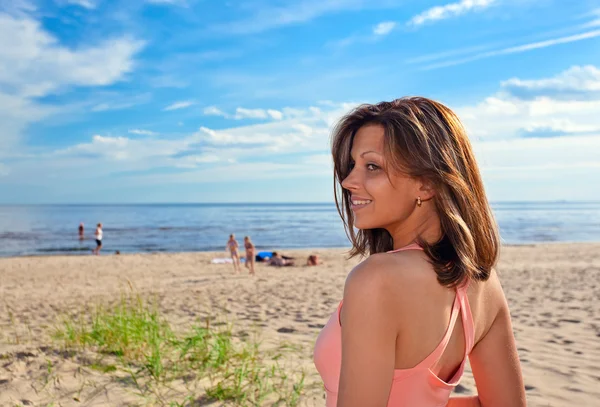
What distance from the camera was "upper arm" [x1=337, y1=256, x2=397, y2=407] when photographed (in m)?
1.19

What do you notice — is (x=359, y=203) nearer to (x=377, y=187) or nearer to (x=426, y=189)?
(x=377, y=187)

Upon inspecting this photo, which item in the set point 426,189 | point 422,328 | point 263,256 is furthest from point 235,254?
point 422,328

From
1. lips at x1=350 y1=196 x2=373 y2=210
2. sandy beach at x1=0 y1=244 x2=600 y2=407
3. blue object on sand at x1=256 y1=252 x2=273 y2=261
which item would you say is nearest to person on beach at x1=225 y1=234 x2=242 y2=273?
sandy beach at x1=0 y1=244 x2=600 y2=407

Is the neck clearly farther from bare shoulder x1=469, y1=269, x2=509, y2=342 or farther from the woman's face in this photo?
bare shoulder x1=469, y1=269, x2=509, y2=342

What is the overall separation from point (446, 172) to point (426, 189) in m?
0.08

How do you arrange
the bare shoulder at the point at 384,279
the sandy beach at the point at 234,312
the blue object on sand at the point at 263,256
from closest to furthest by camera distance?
the bare shoulder at the point at 384,279 → the sandy beach at the point at 234,312 → the blue object on sand at the point at 263,256

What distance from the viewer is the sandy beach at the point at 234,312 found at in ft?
12.2

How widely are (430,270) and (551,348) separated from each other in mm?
4997

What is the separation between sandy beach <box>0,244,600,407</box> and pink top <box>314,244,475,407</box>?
2.25m

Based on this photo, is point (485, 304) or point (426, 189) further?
point (485, 304)

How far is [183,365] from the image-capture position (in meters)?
4.09

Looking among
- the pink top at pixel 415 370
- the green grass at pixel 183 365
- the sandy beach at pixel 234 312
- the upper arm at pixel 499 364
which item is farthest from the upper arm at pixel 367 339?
the sandy beach at pixel 234 312

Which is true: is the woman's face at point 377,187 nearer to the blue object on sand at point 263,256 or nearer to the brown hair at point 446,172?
the brown hair at point 446,172

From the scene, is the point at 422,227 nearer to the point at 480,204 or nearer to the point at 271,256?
the point at 480,204
